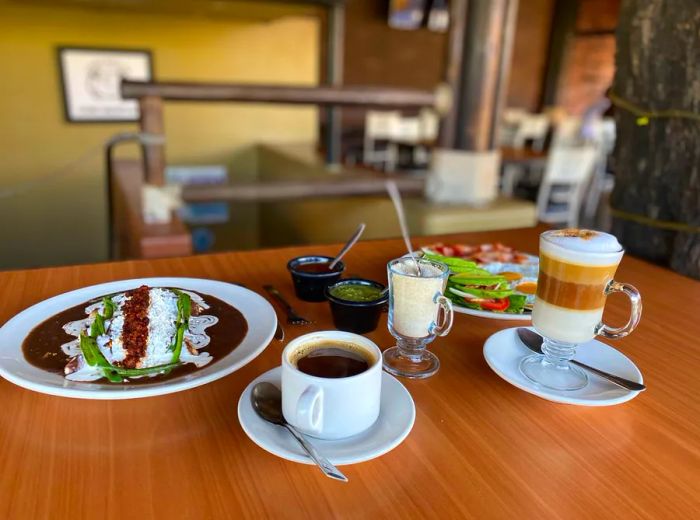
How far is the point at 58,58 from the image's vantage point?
3.67 metres

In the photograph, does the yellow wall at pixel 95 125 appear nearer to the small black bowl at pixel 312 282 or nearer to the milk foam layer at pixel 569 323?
the small black bowl at pixel 312 282

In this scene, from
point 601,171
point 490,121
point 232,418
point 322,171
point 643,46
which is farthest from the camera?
point 601,171

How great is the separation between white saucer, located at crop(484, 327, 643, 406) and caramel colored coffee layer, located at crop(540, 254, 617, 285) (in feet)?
0.43

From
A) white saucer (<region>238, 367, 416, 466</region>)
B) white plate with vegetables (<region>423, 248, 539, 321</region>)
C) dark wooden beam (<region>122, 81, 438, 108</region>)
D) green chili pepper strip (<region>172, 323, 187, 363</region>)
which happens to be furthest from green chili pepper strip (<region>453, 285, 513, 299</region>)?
dark wooden beam (<region>122, 81, 438, 108</region>)

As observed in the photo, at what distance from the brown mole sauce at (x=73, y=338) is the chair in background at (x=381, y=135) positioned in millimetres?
4887

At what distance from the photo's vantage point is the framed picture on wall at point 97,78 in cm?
370

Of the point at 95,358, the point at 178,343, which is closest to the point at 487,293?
the point at 178,343

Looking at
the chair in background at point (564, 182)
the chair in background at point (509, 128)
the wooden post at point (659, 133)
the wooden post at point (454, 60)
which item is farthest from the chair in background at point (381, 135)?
the wooden post at point (659, 133)

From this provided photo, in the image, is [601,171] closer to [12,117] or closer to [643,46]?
[643,46]

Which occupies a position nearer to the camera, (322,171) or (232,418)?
(232,418)

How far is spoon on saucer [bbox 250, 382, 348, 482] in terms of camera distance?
518 millimetres

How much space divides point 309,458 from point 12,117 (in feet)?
13.4

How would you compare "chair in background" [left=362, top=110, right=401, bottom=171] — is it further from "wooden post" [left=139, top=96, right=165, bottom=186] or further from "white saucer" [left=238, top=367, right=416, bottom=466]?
"white saucer" [left=238, top=367, right=416, bottom=466]

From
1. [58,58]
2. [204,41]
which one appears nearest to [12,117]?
[58,58]
